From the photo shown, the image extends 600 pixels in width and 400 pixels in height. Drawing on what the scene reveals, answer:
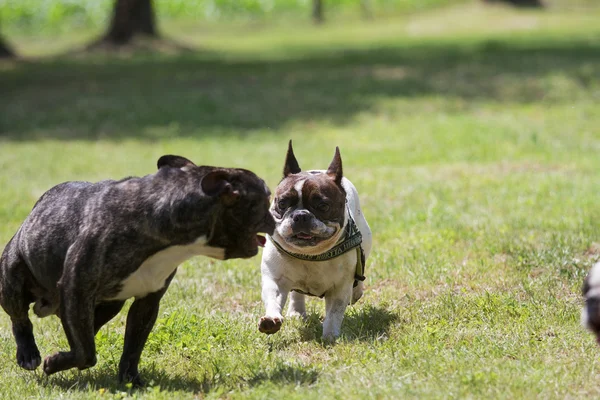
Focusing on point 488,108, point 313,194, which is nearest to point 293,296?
point 313,194

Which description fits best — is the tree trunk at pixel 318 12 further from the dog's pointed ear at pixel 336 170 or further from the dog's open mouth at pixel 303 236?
the dog's open mouth at pixel 303 236

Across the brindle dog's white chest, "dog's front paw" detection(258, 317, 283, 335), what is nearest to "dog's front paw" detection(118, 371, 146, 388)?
the brindle dog's white chest

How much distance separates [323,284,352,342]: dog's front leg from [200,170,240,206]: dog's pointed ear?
67.4 inches

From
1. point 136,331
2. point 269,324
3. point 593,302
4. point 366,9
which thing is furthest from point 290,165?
point 366,9

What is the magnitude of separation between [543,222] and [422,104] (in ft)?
34.9

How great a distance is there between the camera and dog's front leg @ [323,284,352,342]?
639cm

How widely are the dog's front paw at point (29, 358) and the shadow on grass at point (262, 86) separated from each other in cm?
1247

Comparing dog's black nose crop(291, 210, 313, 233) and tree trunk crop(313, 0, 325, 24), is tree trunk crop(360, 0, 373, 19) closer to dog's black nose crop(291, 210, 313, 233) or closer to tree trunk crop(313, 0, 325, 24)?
tree trunk crop(313, 0, 325, 24)

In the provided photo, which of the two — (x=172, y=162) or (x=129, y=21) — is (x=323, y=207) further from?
(x=129, y=21)

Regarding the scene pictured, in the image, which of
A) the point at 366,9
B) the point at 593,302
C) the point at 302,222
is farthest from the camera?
the point at 366,9

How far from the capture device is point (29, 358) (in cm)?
590

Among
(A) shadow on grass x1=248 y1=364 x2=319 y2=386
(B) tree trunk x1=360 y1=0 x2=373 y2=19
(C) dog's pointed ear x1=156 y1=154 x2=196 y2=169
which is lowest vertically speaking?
(A) shadow on grass x1=248 y1=364 x2=319 y2=386

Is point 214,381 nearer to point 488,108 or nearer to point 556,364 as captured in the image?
point 556,364

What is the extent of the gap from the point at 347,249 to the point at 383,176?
272 inches
